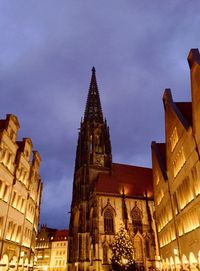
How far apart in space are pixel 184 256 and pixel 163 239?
460 inches

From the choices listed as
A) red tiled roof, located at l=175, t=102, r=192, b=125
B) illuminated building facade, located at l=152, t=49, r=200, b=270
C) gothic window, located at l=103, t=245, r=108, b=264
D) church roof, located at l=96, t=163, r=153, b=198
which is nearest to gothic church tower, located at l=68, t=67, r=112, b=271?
church roof, located at l=96, t=163, r=153, b=198

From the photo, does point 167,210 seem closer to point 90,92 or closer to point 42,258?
point 90,92

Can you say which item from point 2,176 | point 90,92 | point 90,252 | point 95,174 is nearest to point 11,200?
point 2,176

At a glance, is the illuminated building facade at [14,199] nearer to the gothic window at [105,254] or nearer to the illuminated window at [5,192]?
the illuminated window at [5,192]

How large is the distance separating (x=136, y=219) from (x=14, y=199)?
38.5 metres

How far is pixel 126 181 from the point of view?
66312 mm

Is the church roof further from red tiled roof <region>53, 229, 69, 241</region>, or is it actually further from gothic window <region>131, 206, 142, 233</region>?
red tiled roof <region>53, 229, 69, 241</region>

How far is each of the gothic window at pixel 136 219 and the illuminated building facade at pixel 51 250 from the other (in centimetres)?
5128

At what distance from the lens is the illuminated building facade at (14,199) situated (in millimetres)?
22359

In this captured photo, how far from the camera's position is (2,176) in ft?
72.8

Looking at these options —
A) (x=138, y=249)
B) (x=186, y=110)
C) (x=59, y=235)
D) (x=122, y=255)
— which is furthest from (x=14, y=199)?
(x=59, y=235)

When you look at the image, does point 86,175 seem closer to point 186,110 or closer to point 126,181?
point 126,181

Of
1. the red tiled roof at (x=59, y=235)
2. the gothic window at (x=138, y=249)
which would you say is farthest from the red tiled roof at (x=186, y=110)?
the red tiled roof at (x=59, y=235)

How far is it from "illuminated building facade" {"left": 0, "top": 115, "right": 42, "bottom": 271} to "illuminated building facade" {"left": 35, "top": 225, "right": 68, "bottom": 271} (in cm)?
7220
